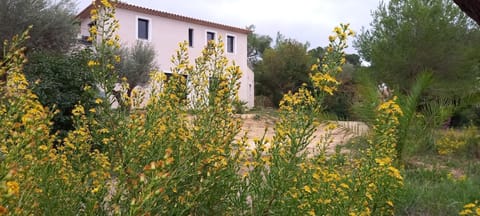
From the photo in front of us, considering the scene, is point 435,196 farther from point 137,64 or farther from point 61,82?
point 137,64

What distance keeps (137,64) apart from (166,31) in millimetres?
4866

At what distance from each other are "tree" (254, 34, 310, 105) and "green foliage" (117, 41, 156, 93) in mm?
10516

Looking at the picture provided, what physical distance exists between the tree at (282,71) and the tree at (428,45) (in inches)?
348

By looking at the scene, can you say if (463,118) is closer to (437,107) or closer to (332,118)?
(437,107)

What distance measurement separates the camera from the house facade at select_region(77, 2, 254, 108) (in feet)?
59.2

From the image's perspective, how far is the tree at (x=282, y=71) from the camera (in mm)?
25188

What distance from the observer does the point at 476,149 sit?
856cm

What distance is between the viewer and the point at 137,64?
15219 mm

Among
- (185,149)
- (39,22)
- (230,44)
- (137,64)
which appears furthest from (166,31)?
(185,149)

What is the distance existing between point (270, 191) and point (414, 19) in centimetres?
1537

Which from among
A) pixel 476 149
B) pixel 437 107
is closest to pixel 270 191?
pixel 437 107

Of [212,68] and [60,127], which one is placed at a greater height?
[212,68]

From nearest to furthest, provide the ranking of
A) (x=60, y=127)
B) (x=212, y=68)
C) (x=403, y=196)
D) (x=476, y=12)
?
(x=212, y=68) → (x=476, y=12) → (x=403, y=196) → (x=60, y=127)

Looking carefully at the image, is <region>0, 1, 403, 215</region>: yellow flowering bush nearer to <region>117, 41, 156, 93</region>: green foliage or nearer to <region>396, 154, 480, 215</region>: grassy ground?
<region>396, 154, 480, 215</region>: grassy ground
